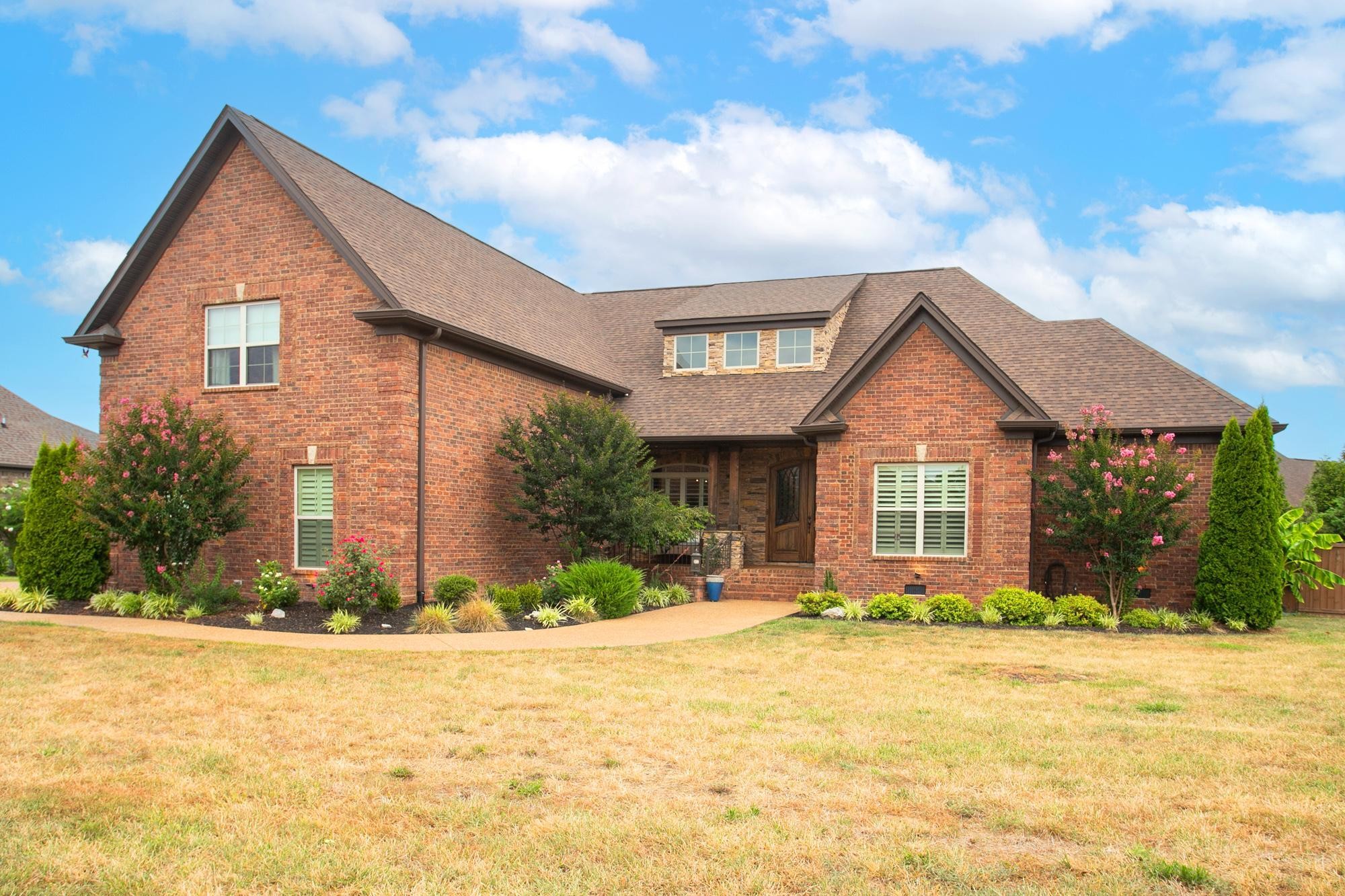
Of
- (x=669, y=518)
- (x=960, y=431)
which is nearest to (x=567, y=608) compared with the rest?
(x=669, y=518)

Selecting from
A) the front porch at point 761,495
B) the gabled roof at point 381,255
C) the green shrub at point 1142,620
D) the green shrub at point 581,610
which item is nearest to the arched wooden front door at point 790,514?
the front porch at point 761,495

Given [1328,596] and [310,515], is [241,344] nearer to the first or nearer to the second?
[310,515]

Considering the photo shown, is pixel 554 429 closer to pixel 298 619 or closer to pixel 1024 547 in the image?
pixel 298 619

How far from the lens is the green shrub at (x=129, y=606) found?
1562 cm

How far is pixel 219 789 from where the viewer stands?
20.1 feet

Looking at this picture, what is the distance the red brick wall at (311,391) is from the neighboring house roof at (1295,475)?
38133 millimetres

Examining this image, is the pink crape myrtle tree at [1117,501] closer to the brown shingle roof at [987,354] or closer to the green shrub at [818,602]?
the brown shingle roof at [987,354]

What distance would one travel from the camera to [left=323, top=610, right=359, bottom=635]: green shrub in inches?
549

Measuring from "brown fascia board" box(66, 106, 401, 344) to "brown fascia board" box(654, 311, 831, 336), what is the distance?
29.0 feet

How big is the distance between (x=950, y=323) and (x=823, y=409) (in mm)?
2689

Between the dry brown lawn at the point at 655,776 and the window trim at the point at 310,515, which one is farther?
the window trim at the point at 310,515

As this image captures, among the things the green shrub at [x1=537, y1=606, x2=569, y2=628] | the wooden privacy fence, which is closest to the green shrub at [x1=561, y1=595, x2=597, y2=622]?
the green shrub at [x1=537, y1=606, x2=569, y2=628]

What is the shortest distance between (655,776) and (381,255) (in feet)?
42.6

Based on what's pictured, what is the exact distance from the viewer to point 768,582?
20141 millimetres
